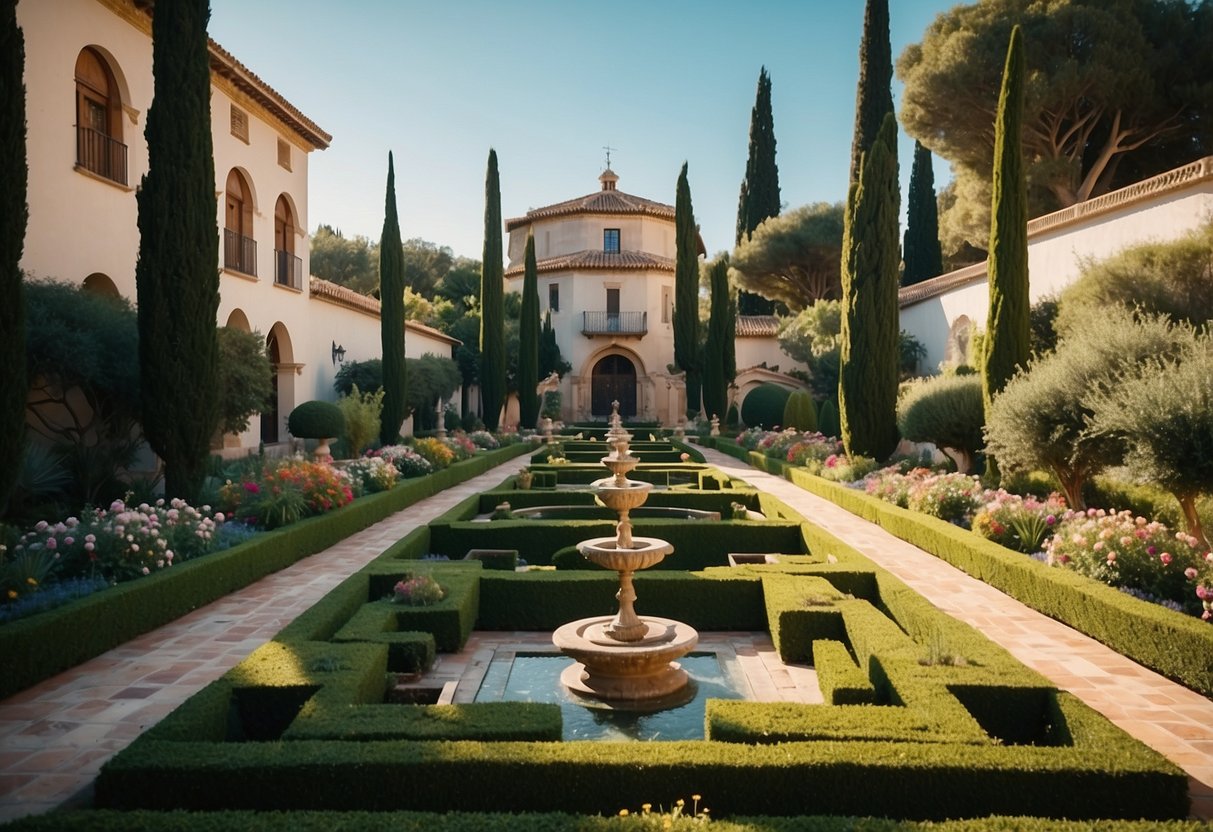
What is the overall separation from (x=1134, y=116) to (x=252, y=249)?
72.6 ft

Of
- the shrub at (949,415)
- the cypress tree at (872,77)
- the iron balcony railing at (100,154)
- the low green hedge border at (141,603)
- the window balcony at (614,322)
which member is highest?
the cypress tree at (872,77)

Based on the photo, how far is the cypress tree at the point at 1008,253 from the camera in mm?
11758

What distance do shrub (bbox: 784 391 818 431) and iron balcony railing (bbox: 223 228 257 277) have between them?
15.9 metres

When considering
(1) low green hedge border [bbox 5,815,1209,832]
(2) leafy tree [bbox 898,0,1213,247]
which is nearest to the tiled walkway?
(1) low green hedge border [bbox 5,815,1209,832]

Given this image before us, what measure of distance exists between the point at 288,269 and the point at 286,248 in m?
0.86

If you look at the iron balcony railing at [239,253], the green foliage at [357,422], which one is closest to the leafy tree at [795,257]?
the green foliage at [357,422]

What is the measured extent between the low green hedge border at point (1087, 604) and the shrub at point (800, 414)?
14.9m

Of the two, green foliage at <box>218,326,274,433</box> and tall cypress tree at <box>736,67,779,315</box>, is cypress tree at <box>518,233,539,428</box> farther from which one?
green foliage at <box>218,326,274,433</box>

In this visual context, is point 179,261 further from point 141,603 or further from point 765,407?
point 765,407

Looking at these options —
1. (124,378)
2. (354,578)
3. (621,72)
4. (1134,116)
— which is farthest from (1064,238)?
(124,378)

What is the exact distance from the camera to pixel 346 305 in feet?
71.7

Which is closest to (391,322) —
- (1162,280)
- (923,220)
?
(1162,280)

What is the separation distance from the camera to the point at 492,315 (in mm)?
27578

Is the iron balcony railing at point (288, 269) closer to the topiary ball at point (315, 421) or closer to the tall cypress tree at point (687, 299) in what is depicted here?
the topiary ball at point (315, 421)
